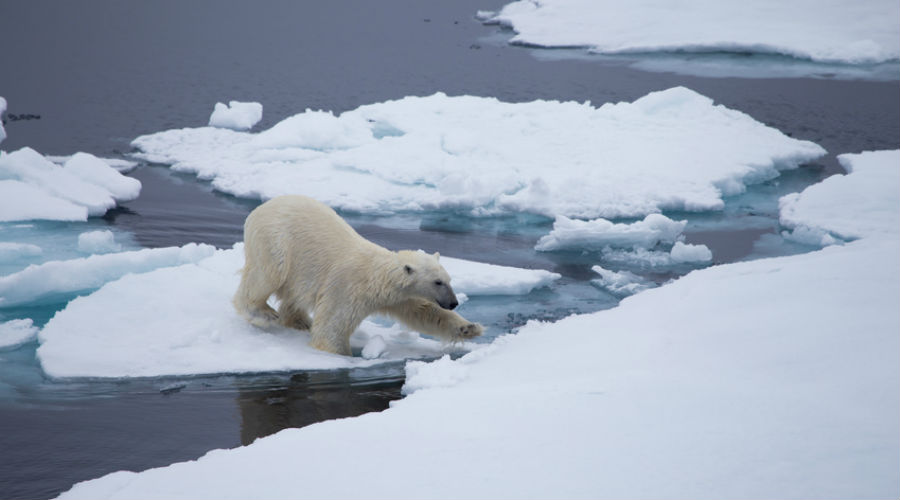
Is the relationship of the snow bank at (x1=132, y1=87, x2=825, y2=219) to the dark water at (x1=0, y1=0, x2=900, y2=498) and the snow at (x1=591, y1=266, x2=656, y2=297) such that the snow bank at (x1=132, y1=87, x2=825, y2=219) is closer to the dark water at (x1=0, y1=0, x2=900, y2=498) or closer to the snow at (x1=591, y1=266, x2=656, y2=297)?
the dark water at (x1=0, y1=0, x2=900, y2=498)

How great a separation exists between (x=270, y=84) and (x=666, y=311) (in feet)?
51.5

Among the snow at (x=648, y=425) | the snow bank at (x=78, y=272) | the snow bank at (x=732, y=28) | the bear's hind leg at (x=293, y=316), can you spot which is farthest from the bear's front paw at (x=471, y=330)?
the snow bank at (x=732, y=28)

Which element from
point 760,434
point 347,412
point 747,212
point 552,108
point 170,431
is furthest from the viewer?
point 552,108

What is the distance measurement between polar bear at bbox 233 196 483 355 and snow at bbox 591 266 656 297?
2.35 metres

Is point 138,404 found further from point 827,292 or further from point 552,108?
point 552,108

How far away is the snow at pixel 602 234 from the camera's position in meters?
8.87

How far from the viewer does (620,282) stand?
8.00 metres

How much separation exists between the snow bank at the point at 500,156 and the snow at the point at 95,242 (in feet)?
9.13

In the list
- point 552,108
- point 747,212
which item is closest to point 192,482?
point 747,212

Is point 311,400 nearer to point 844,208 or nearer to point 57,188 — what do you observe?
point 57,188

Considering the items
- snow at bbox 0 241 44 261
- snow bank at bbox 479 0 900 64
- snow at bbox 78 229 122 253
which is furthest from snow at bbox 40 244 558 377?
snow bank at bbox 479 0 900 64

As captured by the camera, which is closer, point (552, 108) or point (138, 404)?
point (138, 404)

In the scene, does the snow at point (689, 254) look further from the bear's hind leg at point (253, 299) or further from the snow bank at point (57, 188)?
the snow bank at point (57, 188)

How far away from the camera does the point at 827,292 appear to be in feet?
15.9
